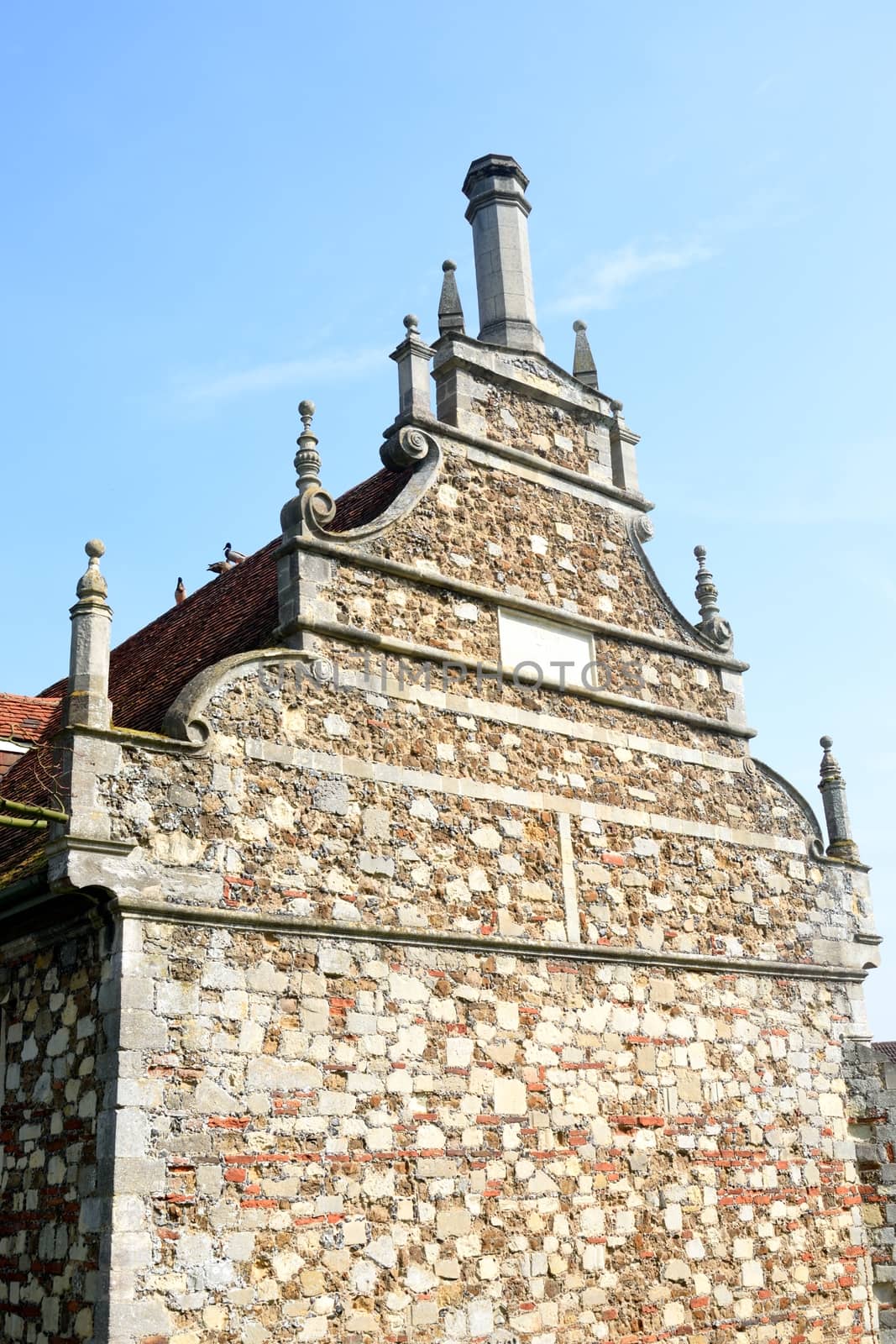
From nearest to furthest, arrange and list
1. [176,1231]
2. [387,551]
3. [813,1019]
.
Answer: [176,1231] < [387,551] < [813,1019]

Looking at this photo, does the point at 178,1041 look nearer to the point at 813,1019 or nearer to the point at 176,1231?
the point at 176,1231

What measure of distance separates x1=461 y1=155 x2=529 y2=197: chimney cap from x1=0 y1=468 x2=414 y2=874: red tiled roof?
12.2 ft

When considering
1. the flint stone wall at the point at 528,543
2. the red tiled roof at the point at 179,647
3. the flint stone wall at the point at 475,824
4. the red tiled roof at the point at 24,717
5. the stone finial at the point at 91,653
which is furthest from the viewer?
the red tiled roof at the point at 24,717

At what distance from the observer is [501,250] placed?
14.6 metres

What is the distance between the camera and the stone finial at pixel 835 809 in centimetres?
1477

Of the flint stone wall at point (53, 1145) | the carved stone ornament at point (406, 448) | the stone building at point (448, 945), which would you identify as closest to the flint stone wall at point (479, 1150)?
the stone building at point (448, 945)

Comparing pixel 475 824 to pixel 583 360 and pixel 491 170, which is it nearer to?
pixel 583 360

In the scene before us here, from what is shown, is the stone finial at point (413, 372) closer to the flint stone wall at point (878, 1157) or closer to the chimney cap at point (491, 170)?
the chimney cap at point (491, 170)

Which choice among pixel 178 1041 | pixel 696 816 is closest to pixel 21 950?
pixel 178 1041

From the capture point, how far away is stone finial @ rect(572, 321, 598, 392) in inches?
559

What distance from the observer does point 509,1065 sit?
10469 millimetres

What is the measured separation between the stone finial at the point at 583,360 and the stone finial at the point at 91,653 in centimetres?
640

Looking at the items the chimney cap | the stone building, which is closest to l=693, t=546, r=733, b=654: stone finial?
the stone building

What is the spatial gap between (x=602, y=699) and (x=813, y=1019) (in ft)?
13.5
